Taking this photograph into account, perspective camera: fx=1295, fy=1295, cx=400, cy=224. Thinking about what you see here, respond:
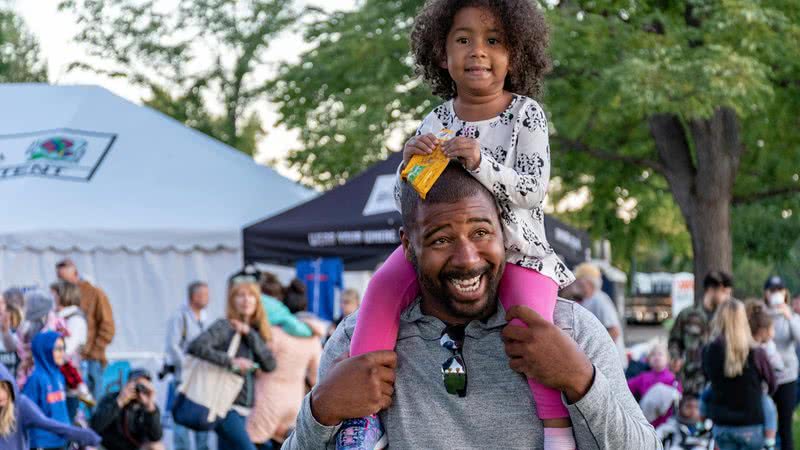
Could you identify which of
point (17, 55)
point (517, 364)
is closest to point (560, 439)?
point (517, 364)

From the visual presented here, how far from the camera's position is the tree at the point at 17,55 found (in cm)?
4006

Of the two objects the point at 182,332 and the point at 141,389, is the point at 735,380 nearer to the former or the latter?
the point at 141,389

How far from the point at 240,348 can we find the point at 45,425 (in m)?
2.03

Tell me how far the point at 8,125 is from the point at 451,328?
16281 mm

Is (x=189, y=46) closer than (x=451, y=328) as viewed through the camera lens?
No

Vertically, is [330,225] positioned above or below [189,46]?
below

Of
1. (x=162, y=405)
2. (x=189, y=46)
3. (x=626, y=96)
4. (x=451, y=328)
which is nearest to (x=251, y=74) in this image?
(x=189, y=46)

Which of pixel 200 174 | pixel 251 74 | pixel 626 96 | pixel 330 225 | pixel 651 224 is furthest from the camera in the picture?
pixel 251 74

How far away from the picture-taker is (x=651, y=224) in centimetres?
2194

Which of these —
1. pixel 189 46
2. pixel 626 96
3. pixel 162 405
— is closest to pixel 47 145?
pixel 162 405

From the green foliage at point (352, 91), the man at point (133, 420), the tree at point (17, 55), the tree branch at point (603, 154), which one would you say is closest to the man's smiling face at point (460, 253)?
the man at point (133, 420)

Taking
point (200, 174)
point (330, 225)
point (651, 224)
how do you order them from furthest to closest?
point (651, 224)
point (200, 174)
point (330, 225)

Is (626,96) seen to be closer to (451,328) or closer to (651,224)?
(651,224)

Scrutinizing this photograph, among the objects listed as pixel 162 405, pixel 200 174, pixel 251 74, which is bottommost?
pixel 162 405
